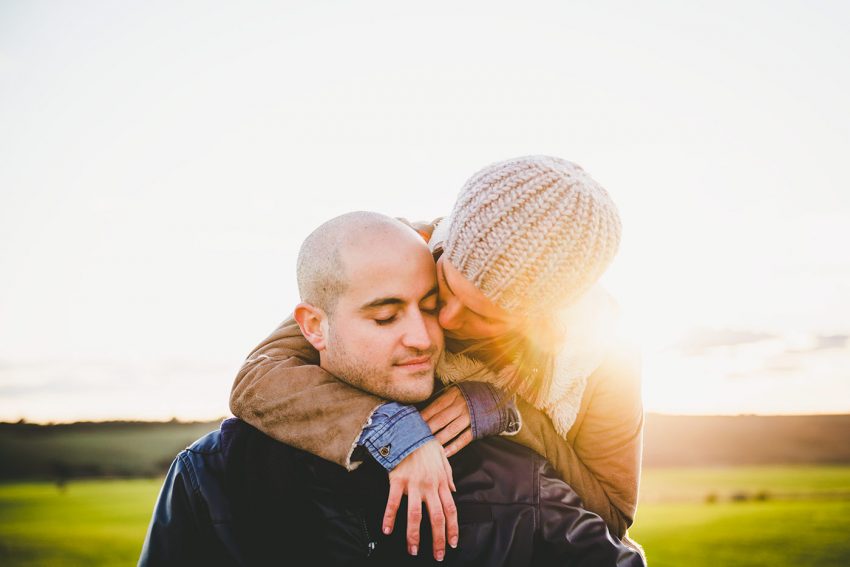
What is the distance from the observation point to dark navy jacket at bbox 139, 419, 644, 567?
244 cm

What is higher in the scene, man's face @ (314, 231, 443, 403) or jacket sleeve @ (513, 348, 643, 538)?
man's face @ (314, 231, 443, 403)

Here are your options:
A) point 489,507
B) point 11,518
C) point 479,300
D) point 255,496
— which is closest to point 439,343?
point 479,300

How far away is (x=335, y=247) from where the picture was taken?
9.35ft

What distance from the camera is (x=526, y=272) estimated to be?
102 inches

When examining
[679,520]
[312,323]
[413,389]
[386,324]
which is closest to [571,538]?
[413,389]

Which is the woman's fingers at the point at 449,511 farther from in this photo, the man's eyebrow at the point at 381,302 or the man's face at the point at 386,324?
the man's eyebrow at the point at 381,302

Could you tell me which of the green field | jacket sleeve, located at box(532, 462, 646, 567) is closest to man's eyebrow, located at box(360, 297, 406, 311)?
jacket sleeve, located at box(532, 462, 646, 567)

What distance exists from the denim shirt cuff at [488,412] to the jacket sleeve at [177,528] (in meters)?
1.13

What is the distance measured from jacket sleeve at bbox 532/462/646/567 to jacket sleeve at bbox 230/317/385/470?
0.78 m

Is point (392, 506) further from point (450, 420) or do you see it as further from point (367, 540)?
point (450, 420)

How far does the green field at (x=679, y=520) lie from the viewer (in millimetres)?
19562

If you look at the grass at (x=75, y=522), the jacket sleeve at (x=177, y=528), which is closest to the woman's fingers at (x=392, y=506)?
the jacket sleeve at (x=177, y=528)

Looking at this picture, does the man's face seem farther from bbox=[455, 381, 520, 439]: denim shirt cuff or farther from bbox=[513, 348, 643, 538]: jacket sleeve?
bbox=[513, 348, 643, 538]: jacket sleeve

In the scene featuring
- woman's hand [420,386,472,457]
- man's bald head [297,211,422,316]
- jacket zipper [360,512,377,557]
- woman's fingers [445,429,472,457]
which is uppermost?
man's bald head [297,211,422,316]
